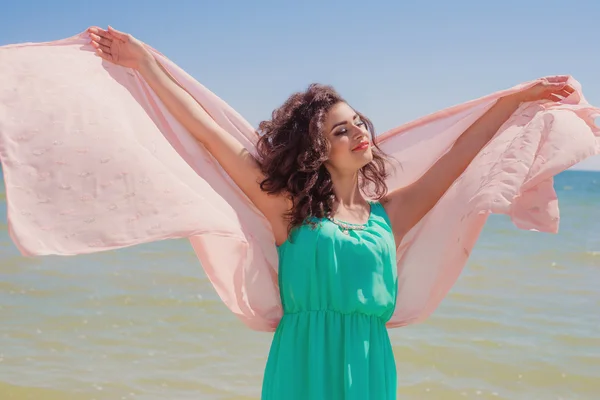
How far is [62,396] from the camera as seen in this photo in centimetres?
475

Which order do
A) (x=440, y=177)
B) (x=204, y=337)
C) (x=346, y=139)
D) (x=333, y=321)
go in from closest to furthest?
(x=333, y=321)
(x=346, y=139)
(x=440, y=177)
(x=204, y=337)

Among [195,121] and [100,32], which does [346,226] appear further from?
[100,32]

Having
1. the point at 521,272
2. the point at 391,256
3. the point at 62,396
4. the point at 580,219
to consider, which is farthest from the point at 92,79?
the point at 580,219

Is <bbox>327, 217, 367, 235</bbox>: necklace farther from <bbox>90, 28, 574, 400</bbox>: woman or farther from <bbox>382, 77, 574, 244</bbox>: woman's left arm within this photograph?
<bbox>382, 77, 574, 244</bbox>: woman's left arm

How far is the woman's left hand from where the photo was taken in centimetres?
276

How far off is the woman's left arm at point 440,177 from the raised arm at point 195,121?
453mm

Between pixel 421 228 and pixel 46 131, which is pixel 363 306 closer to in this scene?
pixel 421 228

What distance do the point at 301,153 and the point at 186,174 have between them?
0.41 meters

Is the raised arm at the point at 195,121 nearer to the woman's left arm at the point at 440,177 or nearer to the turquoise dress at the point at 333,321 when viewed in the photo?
the turquoise dress at the point at 333,321

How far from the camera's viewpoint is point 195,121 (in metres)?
2.72

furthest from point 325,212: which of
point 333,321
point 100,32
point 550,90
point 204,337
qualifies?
point 204,337

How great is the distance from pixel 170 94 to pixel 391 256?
100 centimetres

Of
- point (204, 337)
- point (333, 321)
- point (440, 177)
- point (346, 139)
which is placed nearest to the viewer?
point (333, 321)

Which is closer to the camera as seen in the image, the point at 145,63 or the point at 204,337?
the point at 145,63
